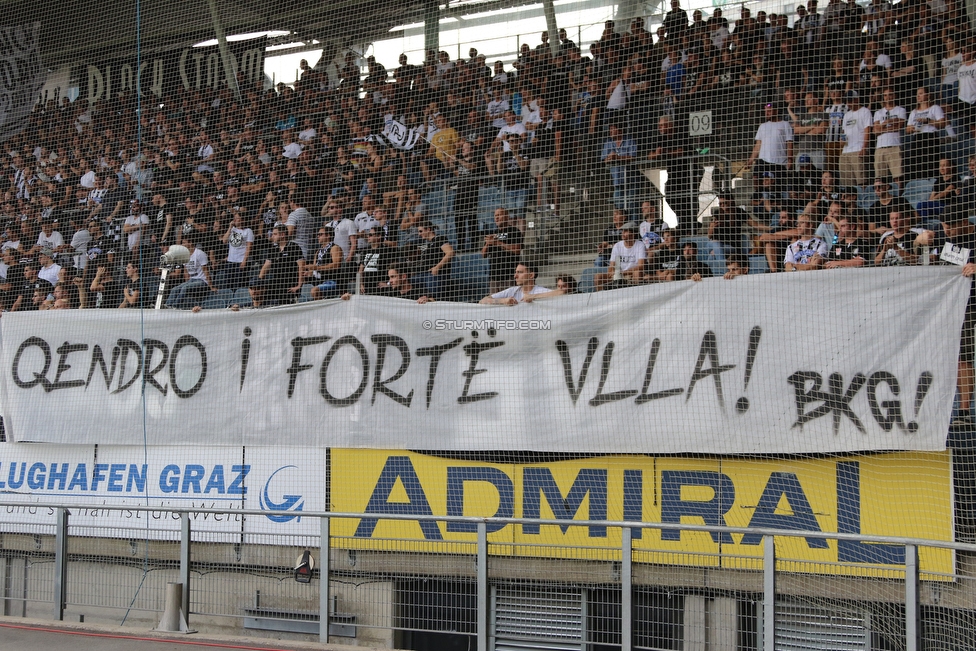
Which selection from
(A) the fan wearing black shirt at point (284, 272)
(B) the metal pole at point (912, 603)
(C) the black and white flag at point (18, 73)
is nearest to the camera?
(B) the metal pole at point (912, 603)

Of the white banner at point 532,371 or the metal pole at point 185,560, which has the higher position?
the white banner at point 532,371

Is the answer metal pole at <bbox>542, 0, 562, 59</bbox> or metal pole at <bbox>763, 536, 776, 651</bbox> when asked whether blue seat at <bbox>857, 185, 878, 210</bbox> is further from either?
metal pole at <bbox>542, 0, 562, 59</bbox>

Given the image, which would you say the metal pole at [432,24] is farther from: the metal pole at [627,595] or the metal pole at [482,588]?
the metal pole at [627,595]

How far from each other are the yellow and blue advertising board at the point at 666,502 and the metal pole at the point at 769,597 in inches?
14.3

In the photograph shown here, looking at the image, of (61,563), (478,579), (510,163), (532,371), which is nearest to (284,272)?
(510,163)

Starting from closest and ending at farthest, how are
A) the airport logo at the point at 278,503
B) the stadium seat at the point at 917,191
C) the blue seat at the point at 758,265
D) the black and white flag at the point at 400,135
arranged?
the stadium seat at the point at 917,191 < the blue seat at the point at 758,265 < the airport logo at the point at 278,503 < the black and white flag at the point at 400,135

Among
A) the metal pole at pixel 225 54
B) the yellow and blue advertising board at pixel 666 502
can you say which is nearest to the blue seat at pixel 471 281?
the yellow and blue advertising board at pixel 666 502

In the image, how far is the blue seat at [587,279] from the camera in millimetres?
8594

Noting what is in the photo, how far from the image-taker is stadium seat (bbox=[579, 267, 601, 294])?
859 cm

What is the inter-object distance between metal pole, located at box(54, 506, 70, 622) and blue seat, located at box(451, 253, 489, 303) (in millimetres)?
3895

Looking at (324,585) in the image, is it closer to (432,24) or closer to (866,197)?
(866,197)

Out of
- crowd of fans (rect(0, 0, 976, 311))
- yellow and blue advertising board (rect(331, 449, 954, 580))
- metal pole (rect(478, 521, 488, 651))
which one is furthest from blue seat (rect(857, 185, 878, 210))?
metal pole (rect(478, 521, 488, 651))

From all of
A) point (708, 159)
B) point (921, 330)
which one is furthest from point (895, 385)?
point (708, 159)

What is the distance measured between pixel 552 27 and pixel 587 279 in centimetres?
416
